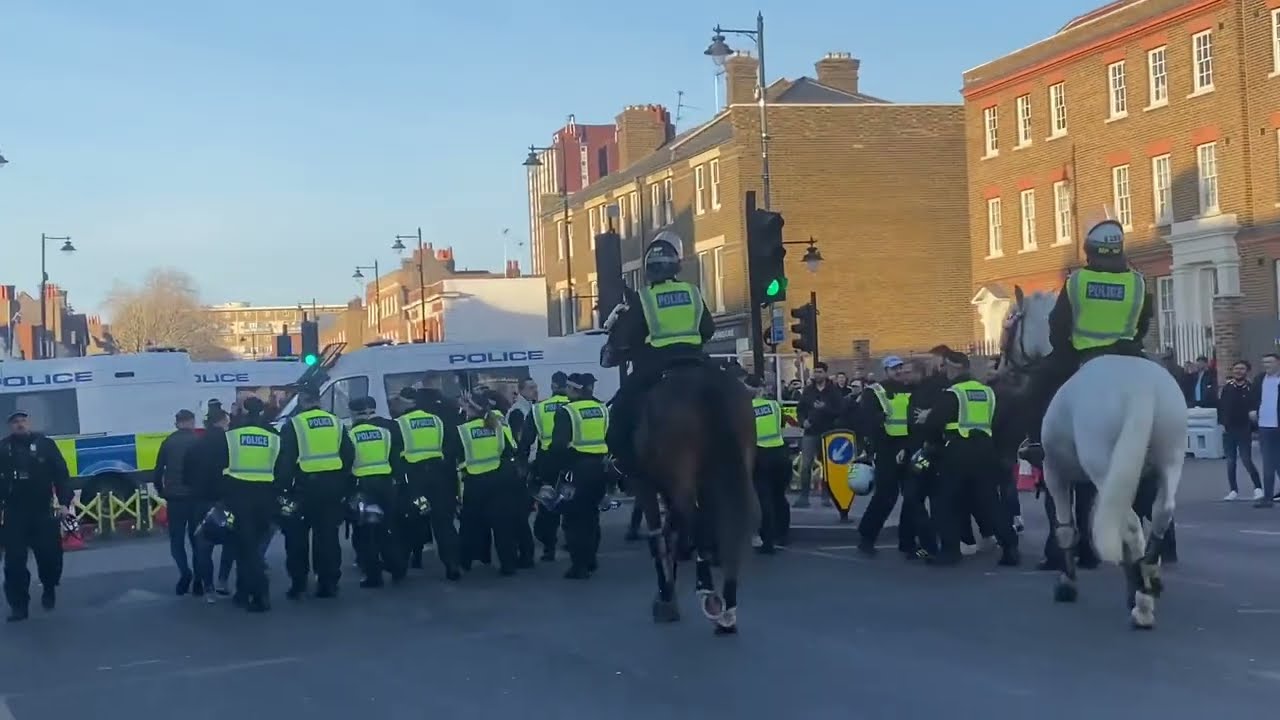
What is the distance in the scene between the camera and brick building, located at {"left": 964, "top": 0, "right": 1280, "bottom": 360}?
36.7 meters

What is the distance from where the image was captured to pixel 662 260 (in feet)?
35.4

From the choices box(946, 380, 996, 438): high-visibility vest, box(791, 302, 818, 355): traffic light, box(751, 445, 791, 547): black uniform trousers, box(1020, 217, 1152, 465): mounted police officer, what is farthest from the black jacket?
box(791, 302, 818, 355): traffic light

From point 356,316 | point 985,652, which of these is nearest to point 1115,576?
point 985,652

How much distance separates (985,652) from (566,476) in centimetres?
676

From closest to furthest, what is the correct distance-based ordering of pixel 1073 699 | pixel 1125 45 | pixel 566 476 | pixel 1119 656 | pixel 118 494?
pixel 1073 699
pixel 1119 656
pixel 566 476
pixel 118 494
pixel 1125 45

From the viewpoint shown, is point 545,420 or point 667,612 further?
point 545,420

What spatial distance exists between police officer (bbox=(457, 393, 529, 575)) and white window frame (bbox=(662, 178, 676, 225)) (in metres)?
41.4

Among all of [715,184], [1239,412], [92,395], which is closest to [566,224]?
[715,184]

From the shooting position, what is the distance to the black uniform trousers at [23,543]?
46.9 feet

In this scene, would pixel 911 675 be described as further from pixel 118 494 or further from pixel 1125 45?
pixel 1125 45

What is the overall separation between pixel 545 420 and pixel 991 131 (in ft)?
108

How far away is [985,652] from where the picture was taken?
920 cm

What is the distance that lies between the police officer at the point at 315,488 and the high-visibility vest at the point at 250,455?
0.46 feet

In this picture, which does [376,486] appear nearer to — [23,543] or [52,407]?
[23,543]
